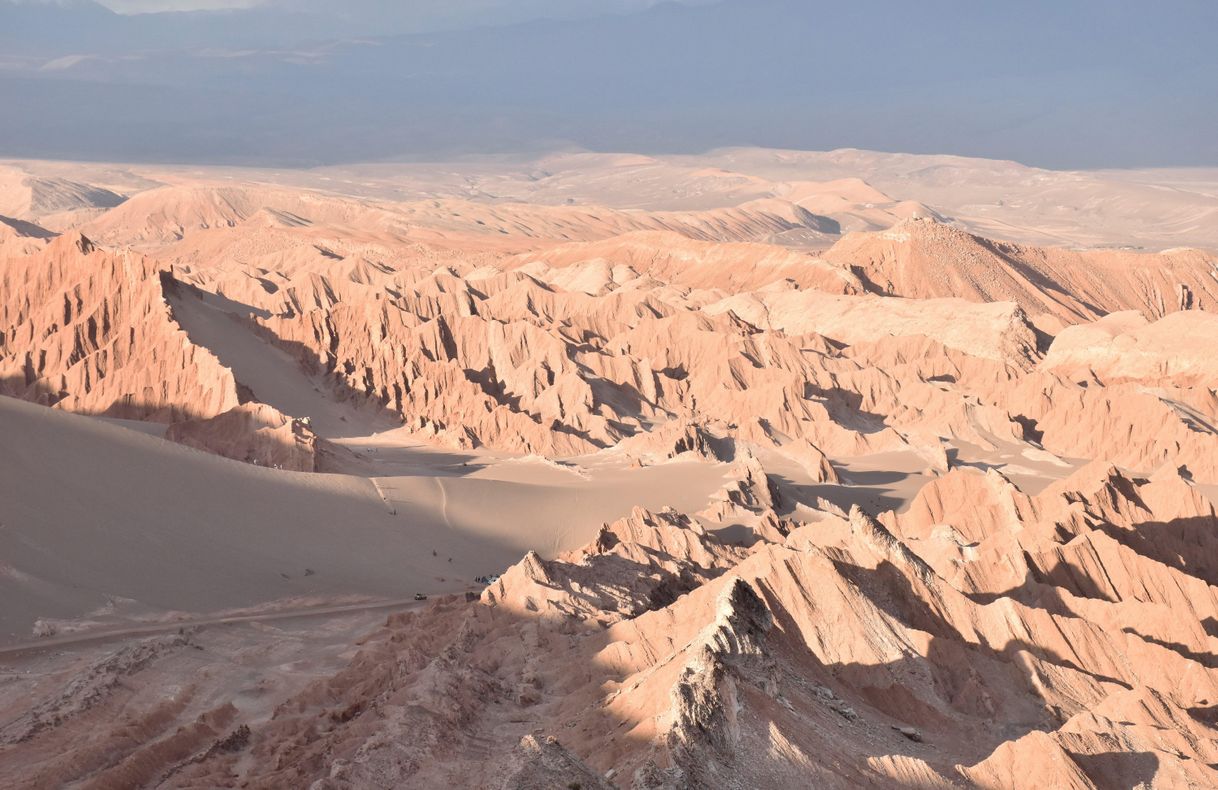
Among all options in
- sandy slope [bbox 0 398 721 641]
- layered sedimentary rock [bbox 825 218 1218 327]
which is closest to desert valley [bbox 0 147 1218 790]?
sandy slope [bbox 0 398 721 641]

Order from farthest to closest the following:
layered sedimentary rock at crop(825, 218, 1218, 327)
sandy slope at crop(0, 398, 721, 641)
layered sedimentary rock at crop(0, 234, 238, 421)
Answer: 1. layered sedimentary rock at crop(825, 218, 1218, 327)
2. layered sedimentary rock at crop(0, 234, 238, 421)
3. sandy slope at crop(0, 398, 721, 641)

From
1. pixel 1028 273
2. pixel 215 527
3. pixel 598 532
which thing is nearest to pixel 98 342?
pixel 215 527

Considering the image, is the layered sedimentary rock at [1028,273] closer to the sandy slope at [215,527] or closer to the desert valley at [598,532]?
the desert valley at [598,532]

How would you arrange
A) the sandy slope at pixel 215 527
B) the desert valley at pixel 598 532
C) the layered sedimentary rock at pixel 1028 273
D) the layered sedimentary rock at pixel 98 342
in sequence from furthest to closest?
the layered sedimentary rock at pixel 1028 273 < the layered sedimentary rock at pixel 98 342 < the sandy slope at pixel 215 527 < the desert valley at pixel 598 532

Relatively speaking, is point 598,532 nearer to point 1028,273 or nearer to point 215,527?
point 215,527

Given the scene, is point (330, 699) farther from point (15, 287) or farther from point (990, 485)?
point (15, 287)

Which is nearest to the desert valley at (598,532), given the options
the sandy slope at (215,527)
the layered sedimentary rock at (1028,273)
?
the sandy slope at (215,527)

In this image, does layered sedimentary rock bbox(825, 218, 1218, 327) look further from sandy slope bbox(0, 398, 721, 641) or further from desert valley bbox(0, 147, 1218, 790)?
sandy slope bbox(0, 398, 721, 641)

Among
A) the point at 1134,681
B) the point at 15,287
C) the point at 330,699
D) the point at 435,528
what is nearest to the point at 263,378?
the point at 15,287

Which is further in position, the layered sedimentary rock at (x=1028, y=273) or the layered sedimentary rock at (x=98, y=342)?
the layered sedimentary rock at (x=1028, y=273)
